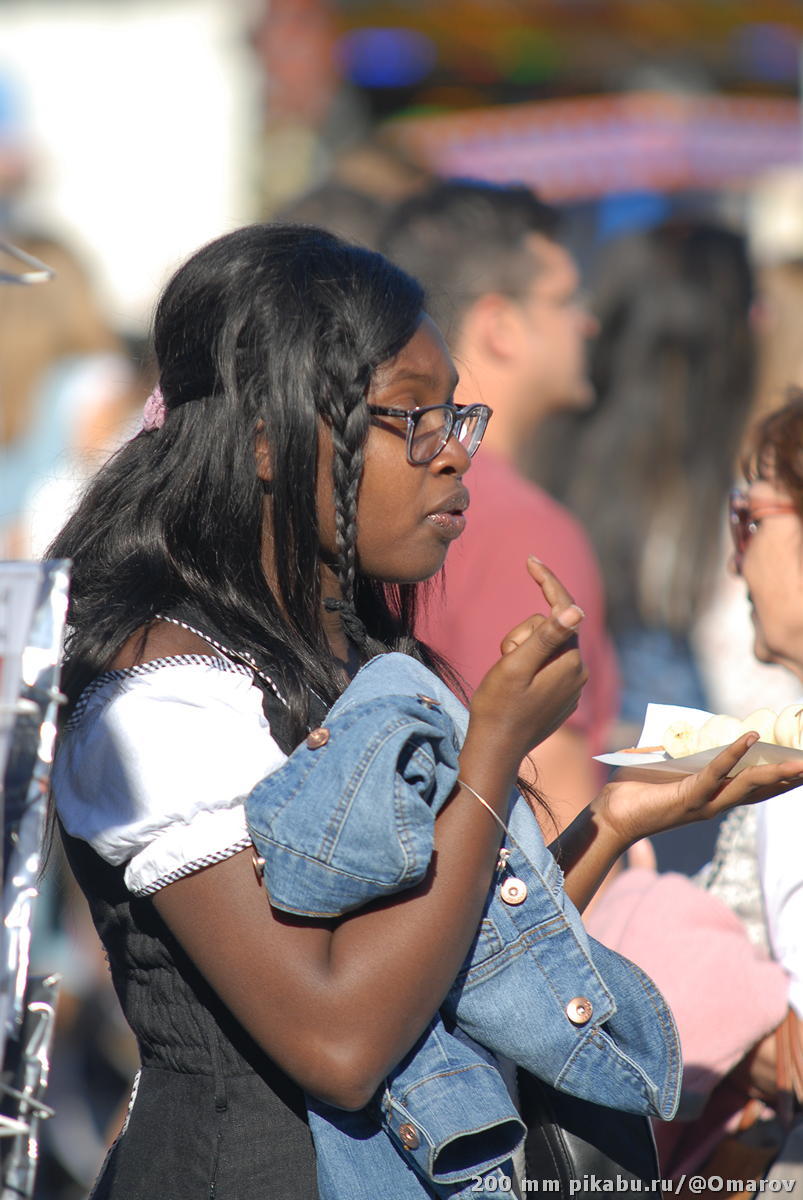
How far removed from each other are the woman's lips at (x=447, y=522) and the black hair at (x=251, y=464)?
118mm

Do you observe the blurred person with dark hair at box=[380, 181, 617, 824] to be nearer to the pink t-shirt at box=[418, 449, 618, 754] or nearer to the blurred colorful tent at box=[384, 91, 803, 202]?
the pink t-shirt at box=[418, 449, 618, 754]

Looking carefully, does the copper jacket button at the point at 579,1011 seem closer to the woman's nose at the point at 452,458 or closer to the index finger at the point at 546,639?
the index finger at the point at 546,639

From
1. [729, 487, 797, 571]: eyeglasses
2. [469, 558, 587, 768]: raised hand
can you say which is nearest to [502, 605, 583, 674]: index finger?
[469, 558, 587, 768]: raised hand

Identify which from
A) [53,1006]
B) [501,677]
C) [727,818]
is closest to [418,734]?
[501,677]

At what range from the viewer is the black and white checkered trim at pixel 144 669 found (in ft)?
5.33

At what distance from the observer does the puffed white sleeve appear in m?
1.55

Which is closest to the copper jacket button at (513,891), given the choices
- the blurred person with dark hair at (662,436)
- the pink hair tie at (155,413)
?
the pink hair tie at (155,413)

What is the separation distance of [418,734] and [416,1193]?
1.71 ft

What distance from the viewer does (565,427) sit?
4.55m

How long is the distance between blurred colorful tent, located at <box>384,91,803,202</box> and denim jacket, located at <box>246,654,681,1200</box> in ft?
23.1

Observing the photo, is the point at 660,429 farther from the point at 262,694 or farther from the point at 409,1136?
the point at 409,1136

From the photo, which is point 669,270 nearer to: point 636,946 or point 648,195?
point 636,946

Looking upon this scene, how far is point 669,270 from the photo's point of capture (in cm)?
426

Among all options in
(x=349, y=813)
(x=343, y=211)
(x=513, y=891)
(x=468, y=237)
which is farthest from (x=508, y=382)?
(x=349, y=813)
